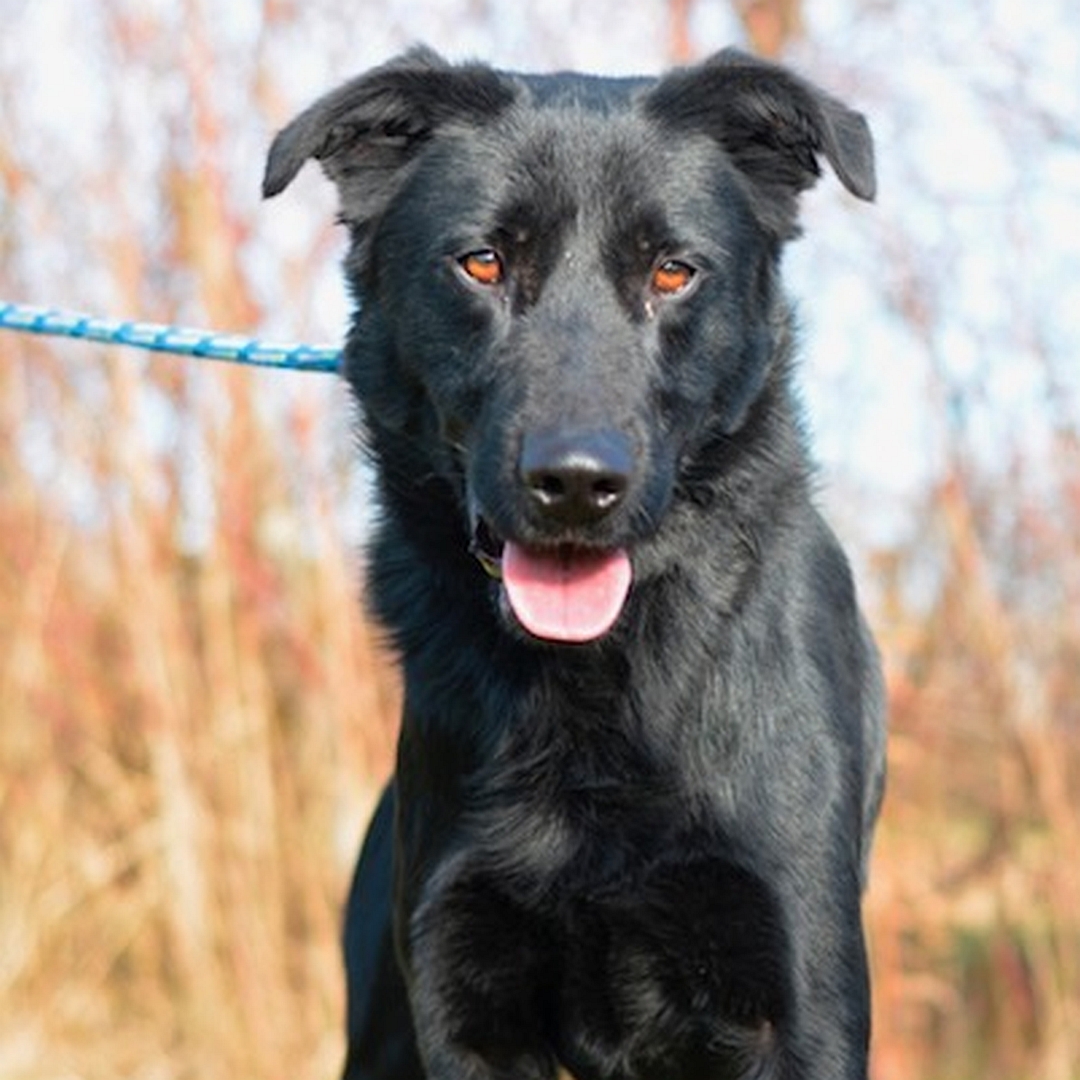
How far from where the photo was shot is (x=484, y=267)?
3266mm

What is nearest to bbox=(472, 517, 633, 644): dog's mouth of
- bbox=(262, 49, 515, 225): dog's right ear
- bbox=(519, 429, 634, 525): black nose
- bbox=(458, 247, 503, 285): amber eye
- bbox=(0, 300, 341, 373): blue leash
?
bbox=(519, 429, 634, 525): black nose

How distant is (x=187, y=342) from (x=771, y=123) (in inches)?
45.0

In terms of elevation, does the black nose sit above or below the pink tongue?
above

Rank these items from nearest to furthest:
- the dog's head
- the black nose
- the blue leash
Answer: the black nose
the dog's head
the blue leash

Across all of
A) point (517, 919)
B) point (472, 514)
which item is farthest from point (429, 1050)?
point (472, 514)

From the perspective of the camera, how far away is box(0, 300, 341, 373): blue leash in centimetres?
393

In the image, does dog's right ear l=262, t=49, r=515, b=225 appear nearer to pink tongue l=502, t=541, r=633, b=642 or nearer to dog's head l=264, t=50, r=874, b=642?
dog's head l=264, t=50, r=874, b=642

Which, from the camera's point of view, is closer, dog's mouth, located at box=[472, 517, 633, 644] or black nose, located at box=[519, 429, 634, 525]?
black nose, located at box=[519, 429, 634, 525]

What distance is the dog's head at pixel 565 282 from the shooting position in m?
3.08

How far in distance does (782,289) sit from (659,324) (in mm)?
380

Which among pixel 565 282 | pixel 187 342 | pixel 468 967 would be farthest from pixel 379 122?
pixel 468 967

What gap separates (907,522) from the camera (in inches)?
263

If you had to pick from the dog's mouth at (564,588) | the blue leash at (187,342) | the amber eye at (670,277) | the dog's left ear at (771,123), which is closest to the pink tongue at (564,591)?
the dog's mouth at (564,588)

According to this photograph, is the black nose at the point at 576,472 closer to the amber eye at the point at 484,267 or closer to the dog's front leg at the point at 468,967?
the amber eye at the point at 484,267
